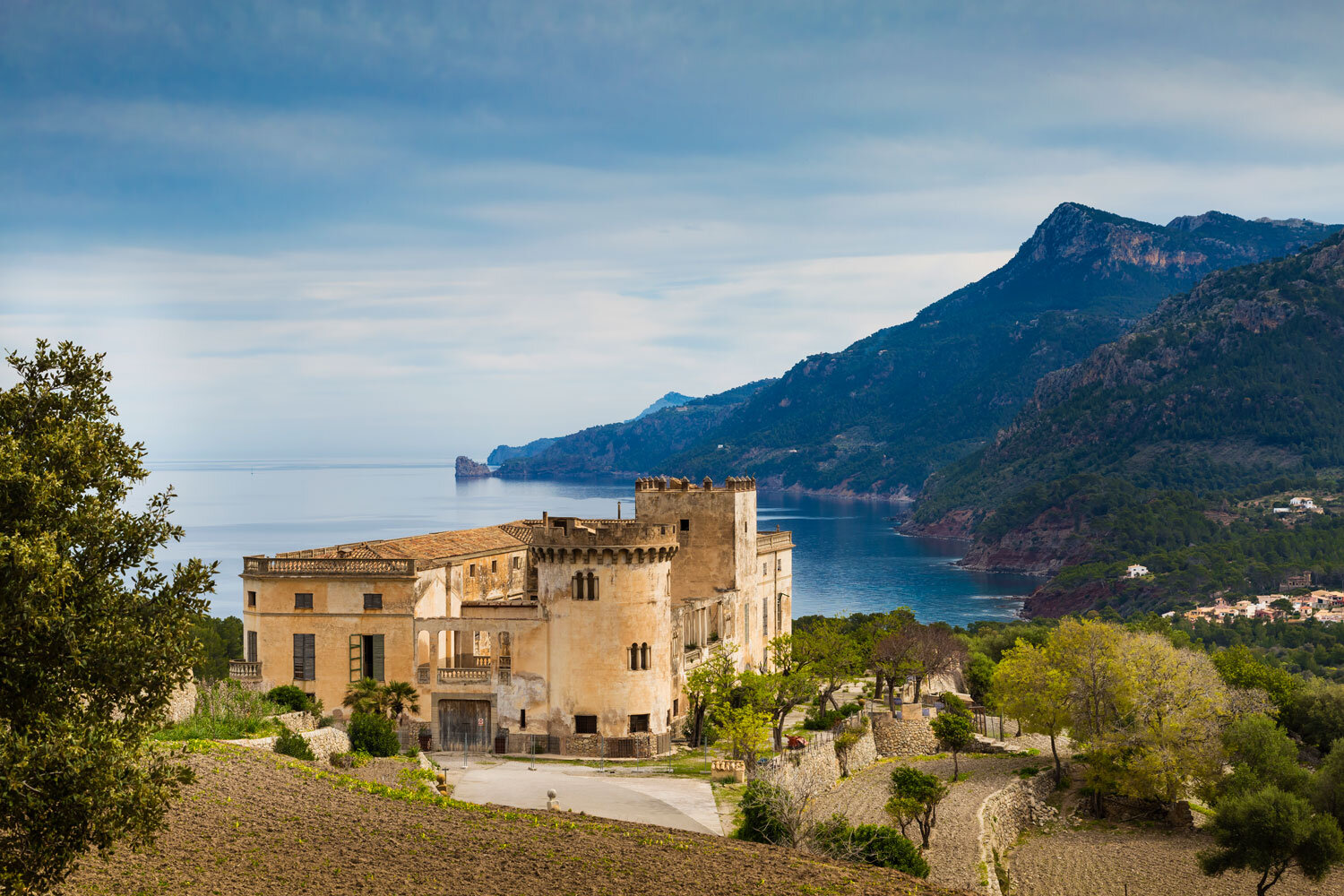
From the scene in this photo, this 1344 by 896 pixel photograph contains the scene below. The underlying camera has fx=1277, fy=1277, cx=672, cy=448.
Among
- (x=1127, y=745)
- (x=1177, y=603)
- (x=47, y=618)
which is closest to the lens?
(x=47, y=618)

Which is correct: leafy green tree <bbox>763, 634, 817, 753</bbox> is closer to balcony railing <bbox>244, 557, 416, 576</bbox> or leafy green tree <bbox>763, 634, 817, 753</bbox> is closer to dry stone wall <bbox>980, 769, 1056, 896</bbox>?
dry stone wall <bbox>980, 769, 1056, 896</bbox>

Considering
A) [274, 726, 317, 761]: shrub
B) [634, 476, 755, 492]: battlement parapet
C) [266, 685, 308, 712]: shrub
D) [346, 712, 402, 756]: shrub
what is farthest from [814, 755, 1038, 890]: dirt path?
[266, 685, 308, 712]: shrub

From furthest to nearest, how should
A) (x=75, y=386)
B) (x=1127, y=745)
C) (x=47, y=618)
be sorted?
(x=1127, y=745)
(x=75, y=386)
(x=47, y=618)

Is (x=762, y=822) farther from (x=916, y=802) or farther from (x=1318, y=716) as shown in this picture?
(x=1318, y=716)

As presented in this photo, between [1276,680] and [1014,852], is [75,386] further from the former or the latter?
[1276,680]

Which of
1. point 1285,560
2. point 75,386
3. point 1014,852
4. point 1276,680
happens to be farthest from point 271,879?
point 1285,560

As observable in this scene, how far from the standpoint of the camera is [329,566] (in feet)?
182

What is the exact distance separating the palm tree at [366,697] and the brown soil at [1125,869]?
2590 centimetres

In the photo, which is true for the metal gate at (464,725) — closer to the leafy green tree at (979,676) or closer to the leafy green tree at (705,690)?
the leafy green tree at (705,690)

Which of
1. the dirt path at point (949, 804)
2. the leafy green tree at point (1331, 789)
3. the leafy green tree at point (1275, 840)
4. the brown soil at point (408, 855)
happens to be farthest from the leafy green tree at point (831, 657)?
the brown soil at point (408, 855)

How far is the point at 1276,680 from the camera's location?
225ft

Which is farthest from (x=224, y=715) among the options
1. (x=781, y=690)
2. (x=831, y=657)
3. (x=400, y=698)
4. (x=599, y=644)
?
(x=831, y=657)

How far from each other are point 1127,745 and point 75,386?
44393mm

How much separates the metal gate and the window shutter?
→ 303cm
